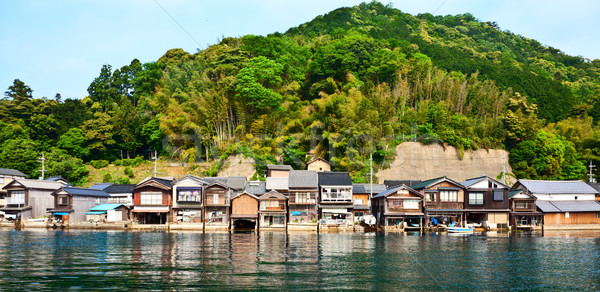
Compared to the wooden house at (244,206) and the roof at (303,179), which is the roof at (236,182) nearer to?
the wooden house at (244,206)

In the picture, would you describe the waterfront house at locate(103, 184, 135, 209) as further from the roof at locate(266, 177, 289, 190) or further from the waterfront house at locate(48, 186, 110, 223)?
the roof at locate(266, 177, 289, 190)

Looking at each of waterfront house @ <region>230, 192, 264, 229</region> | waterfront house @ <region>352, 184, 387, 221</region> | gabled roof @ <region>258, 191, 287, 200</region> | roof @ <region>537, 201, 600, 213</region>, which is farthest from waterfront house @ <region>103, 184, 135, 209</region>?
roof @ <region>537, 201, 600, 213</region>

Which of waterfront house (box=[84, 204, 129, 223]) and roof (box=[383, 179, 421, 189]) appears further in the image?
roof (box=[383, 179, 421, 189])

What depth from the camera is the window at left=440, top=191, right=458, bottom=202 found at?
4794 centimetres

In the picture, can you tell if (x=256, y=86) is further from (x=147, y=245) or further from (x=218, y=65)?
(x=147, y=245)

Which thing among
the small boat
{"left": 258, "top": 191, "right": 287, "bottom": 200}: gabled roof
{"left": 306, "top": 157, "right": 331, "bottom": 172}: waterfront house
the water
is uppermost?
{"left": 306, "top": 157, "right": 331, "bottom": 172}: waterfront house

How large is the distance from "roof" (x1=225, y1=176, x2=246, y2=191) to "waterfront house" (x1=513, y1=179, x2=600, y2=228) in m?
29.3

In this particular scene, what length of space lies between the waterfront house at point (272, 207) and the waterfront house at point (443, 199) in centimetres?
1352

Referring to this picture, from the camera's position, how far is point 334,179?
1961 inches

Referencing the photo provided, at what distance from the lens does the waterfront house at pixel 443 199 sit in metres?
47.7

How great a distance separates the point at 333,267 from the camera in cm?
2377

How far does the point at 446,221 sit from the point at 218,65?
121 ft

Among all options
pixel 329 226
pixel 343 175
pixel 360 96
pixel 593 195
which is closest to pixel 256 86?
pixel 360 96

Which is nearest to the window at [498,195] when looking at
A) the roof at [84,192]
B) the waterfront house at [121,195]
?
the waterfront house at [121,195]
